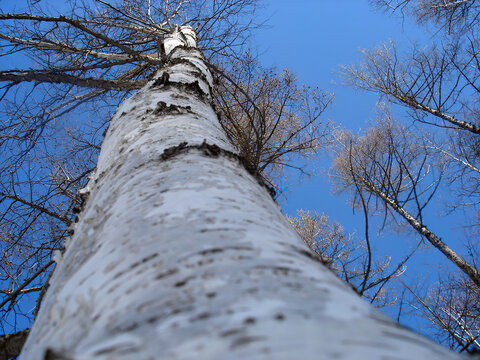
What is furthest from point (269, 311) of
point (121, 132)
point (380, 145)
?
point (380, 145)

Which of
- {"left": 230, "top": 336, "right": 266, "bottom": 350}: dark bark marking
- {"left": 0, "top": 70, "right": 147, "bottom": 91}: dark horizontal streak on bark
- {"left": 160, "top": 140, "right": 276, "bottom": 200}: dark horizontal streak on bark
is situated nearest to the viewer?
{"left": 230, "top": 336, "right": 266, "bottom": 350}: dark bark marking

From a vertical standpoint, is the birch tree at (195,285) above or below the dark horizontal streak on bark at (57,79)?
below

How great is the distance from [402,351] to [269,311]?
0.44 ft

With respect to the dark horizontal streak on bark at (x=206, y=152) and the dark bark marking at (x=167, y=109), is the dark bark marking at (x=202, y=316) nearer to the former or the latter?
the dark horizontal streak on bark at (x=206, y=152)

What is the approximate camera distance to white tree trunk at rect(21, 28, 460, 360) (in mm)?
303

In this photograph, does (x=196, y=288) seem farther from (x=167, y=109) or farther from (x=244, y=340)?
(x=167, y=109)

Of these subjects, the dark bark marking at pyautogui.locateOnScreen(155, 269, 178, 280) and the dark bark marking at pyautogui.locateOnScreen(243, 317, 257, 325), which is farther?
the dark bark marking at pyautogui.locateOnScreen(155, 269, 178, 280)

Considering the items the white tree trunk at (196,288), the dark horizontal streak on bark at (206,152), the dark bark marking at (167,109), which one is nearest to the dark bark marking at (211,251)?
the white tree trunk at (196,288)

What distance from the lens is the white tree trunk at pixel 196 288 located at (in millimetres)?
303

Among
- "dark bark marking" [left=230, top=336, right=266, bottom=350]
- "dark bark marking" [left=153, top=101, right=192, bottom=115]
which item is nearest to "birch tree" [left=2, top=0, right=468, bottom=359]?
"dark bark marking" [left=230, top=336, right=266, bottom=350]

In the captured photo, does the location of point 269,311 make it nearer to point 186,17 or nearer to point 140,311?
point 140,311

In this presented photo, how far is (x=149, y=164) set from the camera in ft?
2.73

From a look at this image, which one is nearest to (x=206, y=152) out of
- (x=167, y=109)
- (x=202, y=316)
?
(x=167, y=109)

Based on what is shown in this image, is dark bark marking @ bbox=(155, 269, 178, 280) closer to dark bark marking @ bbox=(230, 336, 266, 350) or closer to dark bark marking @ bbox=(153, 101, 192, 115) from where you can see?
dark bark marking @ bbox=(230, 336, 266, 350)
